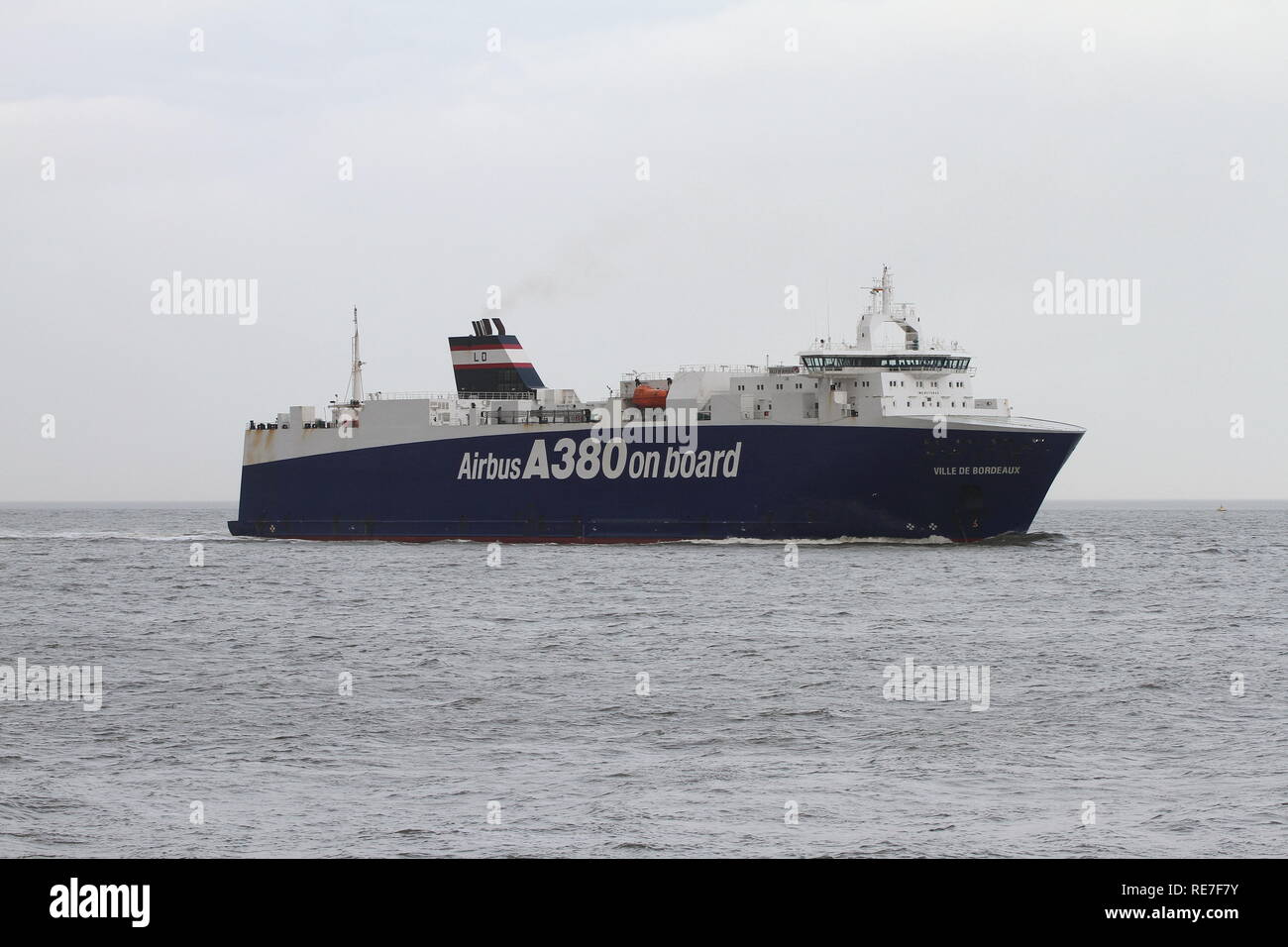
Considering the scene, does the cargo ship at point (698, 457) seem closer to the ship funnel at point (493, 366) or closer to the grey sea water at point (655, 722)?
the ship funnel at point (493, 366)

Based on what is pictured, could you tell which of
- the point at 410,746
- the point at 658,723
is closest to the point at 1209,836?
the point at 658,723

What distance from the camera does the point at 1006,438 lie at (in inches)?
1955

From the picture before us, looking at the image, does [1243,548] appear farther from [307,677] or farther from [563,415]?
[307,677]

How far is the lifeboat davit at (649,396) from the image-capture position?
5722 cm

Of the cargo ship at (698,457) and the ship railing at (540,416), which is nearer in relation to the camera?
the cargo ship at (698,457)

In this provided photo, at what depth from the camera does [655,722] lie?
20.3 meters

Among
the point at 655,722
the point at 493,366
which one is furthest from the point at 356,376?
the point at 655,722

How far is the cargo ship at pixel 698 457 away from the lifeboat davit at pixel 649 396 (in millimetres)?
65

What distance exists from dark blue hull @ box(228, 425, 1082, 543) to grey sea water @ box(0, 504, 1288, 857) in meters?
7.70

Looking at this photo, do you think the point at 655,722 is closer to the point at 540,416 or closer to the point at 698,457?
the point at 698,457

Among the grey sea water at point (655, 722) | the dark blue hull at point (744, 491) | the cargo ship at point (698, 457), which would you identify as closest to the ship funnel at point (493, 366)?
the cargo ship at point (698, 457)

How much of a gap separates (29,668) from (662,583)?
61.8 ft

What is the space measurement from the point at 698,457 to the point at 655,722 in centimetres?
3384

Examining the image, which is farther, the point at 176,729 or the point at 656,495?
the point at 656,495
